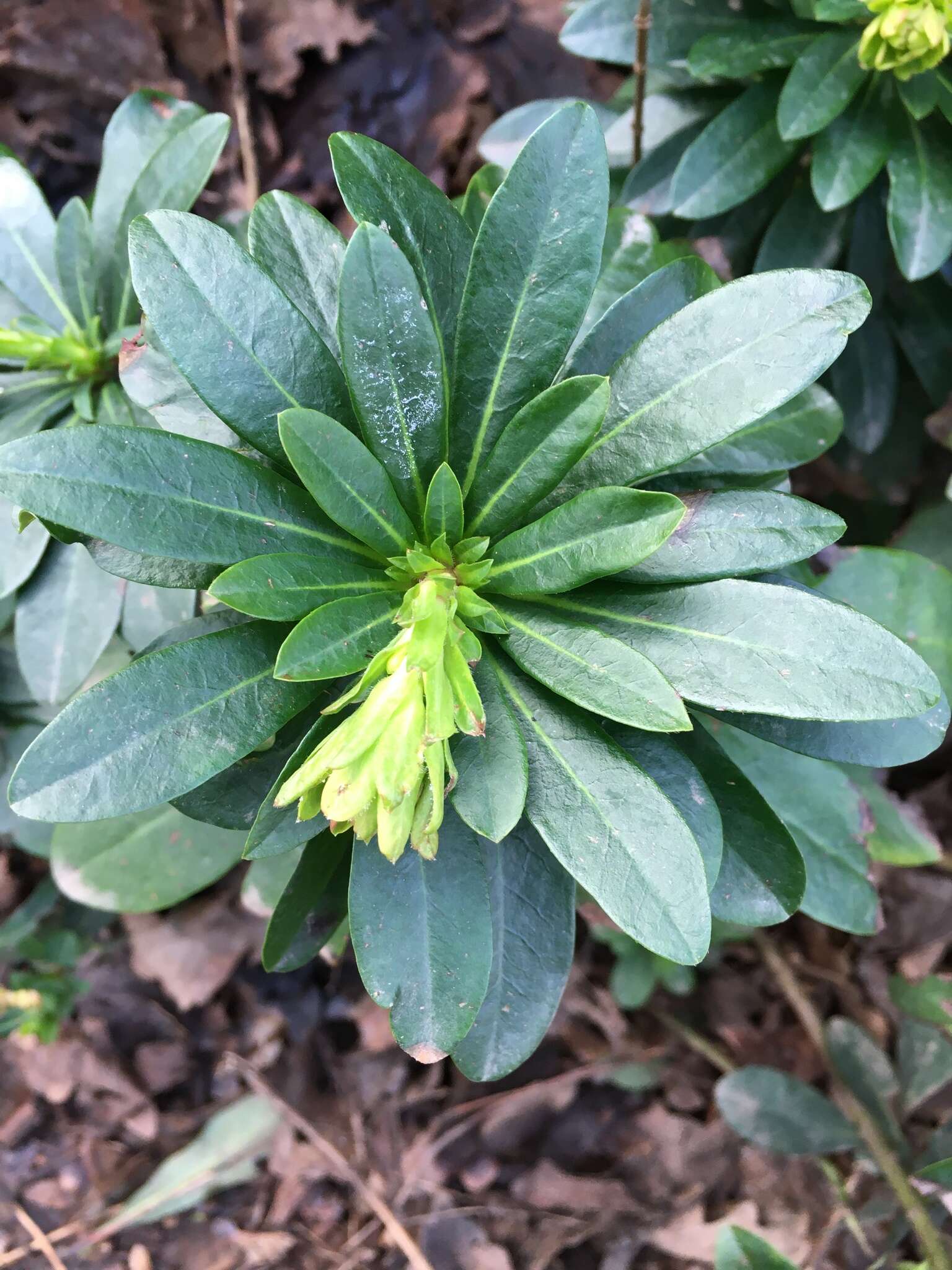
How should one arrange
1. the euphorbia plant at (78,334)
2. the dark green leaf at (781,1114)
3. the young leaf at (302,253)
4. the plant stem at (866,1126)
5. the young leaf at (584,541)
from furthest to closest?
the dark green leaf at (781,1114) < the plant stem at (866,1126) < the euphorbia plant at (78,334) < the young leaf at (302,253) < the young leaf at (584,541)

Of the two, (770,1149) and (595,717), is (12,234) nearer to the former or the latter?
(595,717)

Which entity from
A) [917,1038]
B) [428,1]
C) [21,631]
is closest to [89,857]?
[21,631]

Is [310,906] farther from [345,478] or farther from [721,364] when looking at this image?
[721,364]

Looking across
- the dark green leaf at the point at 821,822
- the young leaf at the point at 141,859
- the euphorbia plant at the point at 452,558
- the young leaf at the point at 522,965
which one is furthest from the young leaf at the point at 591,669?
the young leaf at the point at 141,859

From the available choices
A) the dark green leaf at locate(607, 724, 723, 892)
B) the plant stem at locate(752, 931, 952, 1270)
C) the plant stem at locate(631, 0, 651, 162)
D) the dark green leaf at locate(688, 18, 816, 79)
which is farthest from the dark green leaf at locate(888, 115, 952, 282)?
the plant stem at locate(752, 931, 952, 1270)

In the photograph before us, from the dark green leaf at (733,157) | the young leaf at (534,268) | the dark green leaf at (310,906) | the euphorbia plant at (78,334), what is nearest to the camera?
the young leaf at (534,268)

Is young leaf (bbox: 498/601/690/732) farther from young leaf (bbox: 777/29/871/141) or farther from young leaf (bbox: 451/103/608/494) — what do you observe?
young leaf (bbox: 777/29/871/141)

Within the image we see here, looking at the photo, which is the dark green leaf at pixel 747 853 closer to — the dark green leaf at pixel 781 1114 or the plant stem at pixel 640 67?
the dark green leaf at pixel 781 1114
